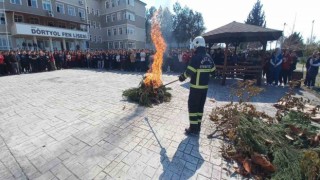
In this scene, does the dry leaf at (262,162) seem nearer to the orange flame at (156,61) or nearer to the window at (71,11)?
the orange flame at (156,61)

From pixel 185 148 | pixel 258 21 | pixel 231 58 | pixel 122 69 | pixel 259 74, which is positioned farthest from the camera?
pixel 258 21

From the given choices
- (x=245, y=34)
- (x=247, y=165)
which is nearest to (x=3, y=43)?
(x=245, y=34)

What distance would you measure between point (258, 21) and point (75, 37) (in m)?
43.7

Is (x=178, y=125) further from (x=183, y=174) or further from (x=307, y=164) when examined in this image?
(x=307, y=164)

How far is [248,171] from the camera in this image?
125 inches

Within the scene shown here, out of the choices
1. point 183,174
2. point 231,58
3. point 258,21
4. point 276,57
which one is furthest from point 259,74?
point 258,21

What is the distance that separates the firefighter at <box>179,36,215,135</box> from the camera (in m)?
4.41

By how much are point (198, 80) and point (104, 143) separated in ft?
8.29

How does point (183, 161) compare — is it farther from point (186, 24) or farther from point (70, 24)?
point (186, 24)

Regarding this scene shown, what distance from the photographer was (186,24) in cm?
5278

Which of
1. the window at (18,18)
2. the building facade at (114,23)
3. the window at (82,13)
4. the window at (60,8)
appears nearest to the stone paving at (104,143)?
the window at (18,18)

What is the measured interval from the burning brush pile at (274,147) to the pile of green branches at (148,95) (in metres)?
2.74

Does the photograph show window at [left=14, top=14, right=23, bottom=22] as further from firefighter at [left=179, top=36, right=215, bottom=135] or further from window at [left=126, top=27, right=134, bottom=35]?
firefighter at [left=179, top=36, right=215, bottom=135]

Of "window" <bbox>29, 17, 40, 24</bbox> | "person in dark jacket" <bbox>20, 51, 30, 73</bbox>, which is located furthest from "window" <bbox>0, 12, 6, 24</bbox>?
"person in dark jacket" <bbox>20, 51, 30, 73</bbox>
